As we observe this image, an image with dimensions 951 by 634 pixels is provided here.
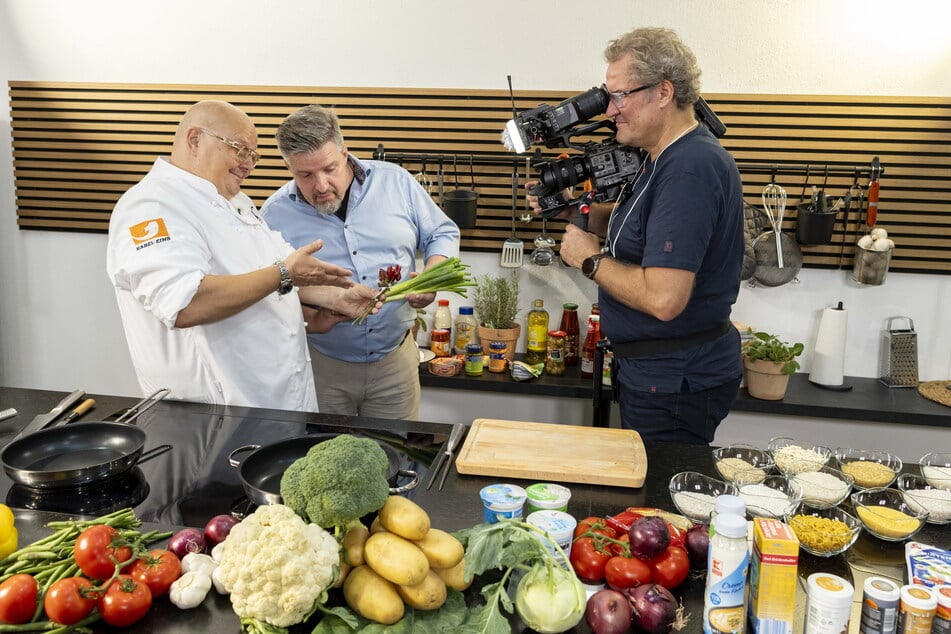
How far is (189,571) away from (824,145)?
11.7 ft

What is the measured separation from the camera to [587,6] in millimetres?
3842

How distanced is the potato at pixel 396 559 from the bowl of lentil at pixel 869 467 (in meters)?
1.16

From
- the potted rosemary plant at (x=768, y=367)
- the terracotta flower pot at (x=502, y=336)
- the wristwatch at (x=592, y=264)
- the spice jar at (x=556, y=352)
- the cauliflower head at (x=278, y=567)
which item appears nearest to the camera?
the cauliflower head at (x=278, y=567)

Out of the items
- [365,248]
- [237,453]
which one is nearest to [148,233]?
[237,453]

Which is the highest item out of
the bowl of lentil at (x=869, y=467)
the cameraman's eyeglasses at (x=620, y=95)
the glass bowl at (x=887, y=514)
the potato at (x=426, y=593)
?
the cameraman's eyeglasses at (x=620, y=95)

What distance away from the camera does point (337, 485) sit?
131 cm

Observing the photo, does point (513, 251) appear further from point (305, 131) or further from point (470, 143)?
point (305, 131)

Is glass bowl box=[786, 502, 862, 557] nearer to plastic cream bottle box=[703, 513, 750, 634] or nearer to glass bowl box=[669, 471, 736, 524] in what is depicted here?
glass bowl box=[669, 471, 736, 524]

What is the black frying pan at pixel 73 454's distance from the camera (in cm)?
176

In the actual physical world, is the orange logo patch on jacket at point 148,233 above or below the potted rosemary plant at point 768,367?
above

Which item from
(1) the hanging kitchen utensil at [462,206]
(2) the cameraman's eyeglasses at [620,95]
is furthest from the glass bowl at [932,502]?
(1) the hanging kitchen utensil at [462,206]

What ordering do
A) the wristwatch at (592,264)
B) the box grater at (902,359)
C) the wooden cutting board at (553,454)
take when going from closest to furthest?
the wooden cutting board at (553,454) < the wristwatch at (592,264) < the box grater at (902,359)

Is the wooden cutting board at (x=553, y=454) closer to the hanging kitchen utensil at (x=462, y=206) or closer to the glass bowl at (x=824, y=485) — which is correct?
the glass bowl at (x=824, y=485)

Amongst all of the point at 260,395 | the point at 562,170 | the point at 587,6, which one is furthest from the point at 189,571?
the point at 587,6
